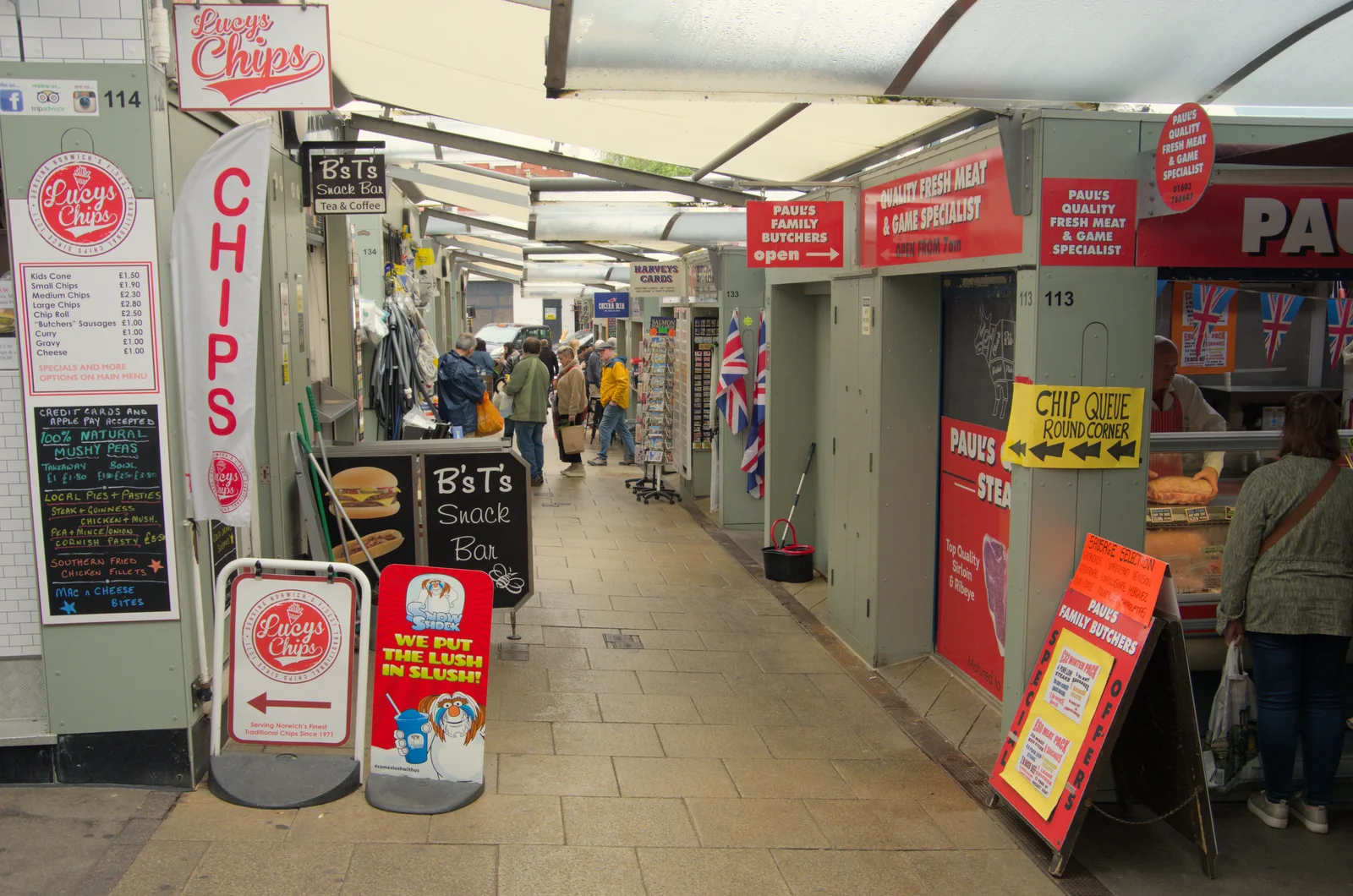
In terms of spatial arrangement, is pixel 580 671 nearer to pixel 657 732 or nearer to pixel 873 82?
pixel 657 732

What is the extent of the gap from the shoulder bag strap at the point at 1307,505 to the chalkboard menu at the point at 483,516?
413 cm

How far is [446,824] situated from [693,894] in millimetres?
1050

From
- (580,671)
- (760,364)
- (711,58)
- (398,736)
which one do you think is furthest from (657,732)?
(760,364)

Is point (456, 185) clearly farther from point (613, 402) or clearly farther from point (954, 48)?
point (954, 48)

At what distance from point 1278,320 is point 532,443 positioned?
9.44 meters

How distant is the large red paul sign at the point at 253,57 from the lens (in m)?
4.41

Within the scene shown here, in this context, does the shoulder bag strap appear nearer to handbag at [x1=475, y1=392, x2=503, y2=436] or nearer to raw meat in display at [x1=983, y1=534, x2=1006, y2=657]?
raw meat in display at [x1=983, y1=534, x2=1006, y2=657]

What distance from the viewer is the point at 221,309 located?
4.47 metres

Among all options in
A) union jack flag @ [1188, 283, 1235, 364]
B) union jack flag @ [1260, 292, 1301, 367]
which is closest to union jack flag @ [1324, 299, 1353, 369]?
union jack flag @ [1260, 292, 1301, 367]

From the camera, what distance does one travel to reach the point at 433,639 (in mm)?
4602

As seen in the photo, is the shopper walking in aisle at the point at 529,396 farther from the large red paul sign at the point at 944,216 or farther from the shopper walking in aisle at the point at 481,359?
the large red paul sign at the point at 944,216

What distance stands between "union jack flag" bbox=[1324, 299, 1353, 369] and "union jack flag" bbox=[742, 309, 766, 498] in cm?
489

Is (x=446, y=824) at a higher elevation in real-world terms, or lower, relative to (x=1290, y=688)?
lower

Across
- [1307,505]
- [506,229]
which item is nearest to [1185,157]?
[1307,505]
